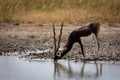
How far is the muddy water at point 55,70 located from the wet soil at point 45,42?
1024 millimetres

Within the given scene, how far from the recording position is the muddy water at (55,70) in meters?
17.2

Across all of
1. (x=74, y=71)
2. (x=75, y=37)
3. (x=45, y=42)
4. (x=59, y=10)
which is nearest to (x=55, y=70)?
(x=74, y=71)

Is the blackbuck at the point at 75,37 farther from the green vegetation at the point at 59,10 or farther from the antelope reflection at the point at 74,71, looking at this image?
the green vegetation at the point at 59,10

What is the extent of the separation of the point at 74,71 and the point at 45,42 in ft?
25.2

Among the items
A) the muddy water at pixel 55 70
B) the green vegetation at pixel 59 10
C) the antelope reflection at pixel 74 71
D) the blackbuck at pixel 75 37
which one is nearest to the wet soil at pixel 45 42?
the blackbuck at pixel 75 37

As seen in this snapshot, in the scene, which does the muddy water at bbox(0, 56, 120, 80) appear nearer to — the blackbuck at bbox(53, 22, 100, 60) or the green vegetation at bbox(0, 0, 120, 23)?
the blackbuck at bbox(53, 22, 100, 60)

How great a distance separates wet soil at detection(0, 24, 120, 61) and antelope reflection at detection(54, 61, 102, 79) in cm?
122

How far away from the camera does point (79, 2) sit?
136 ft

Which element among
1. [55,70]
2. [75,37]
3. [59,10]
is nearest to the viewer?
[55,70]

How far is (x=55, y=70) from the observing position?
61.1 ft

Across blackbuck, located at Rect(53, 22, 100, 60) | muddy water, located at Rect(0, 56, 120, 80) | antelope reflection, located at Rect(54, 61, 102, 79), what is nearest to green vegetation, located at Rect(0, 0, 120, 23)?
blackbuck, located at Rect(53, 22, 100, 60)

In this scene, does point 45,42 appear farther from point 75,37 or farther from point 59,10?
point 59,10

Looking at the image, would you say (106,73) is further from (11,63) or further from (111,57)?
(11,63)

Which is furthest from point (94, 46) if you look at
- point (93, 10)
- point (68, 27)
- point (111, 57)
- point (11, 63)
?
point (93, 10)
